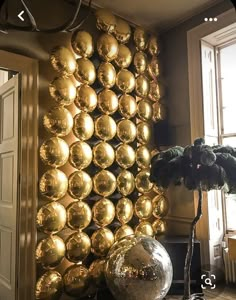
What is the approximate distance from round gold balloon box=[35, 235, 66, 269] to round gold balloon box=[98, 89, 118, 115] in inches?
43.7

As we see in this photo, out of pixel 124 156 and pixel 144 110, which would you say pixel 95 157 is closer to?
pixel 124 156

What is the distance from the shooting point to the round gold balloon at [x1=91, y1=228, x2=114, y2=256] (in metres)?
2.32

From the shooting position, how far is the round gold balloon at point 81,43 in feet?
7.87

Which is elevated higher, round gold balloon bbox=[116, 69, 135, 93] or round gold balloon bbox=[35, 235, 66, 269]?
round gold balloon bbox=[116, 69, 135, 93]

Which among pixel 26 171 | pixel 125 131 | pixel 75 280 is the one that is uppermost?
pixel 125 131

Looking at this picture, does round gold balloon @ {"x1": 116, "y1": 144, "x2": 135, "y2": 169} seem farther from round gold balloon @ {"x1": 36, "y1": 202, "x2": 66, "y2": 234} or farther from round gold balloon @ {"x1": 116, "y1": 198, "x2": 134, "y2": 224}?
round gold balloon @ {"x1": 36, "y1": 202, "x2": 66, "y2": 234}

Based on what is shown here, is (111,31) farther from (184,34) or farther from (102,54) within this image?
(184,34)

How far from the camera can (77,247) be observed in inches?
86.4

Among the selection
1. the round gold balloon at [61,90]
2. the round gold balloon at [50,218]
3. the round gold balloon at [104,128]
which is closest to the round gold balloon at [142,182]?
the round gold balloon at [104,128]

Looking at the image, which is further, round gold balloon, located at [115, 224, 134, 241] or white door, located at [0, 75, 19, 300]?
round gold balloon, located at [115, 224, 134, 241]

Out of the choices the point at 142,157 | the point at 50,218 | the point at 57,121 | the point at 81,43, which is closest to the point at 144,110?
the point at 142,157

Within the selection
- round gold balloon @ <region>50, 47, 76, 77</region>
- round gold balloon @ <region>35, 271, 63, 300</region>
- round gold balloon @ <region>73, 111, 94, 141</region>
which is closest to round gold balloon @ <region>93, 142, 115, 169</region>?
round gold balloon @ <region>73, 111, 94, 141</region>

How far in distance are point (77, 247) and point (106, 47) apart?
5.45ft

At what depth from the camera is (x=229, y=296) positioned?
91.6 inches
